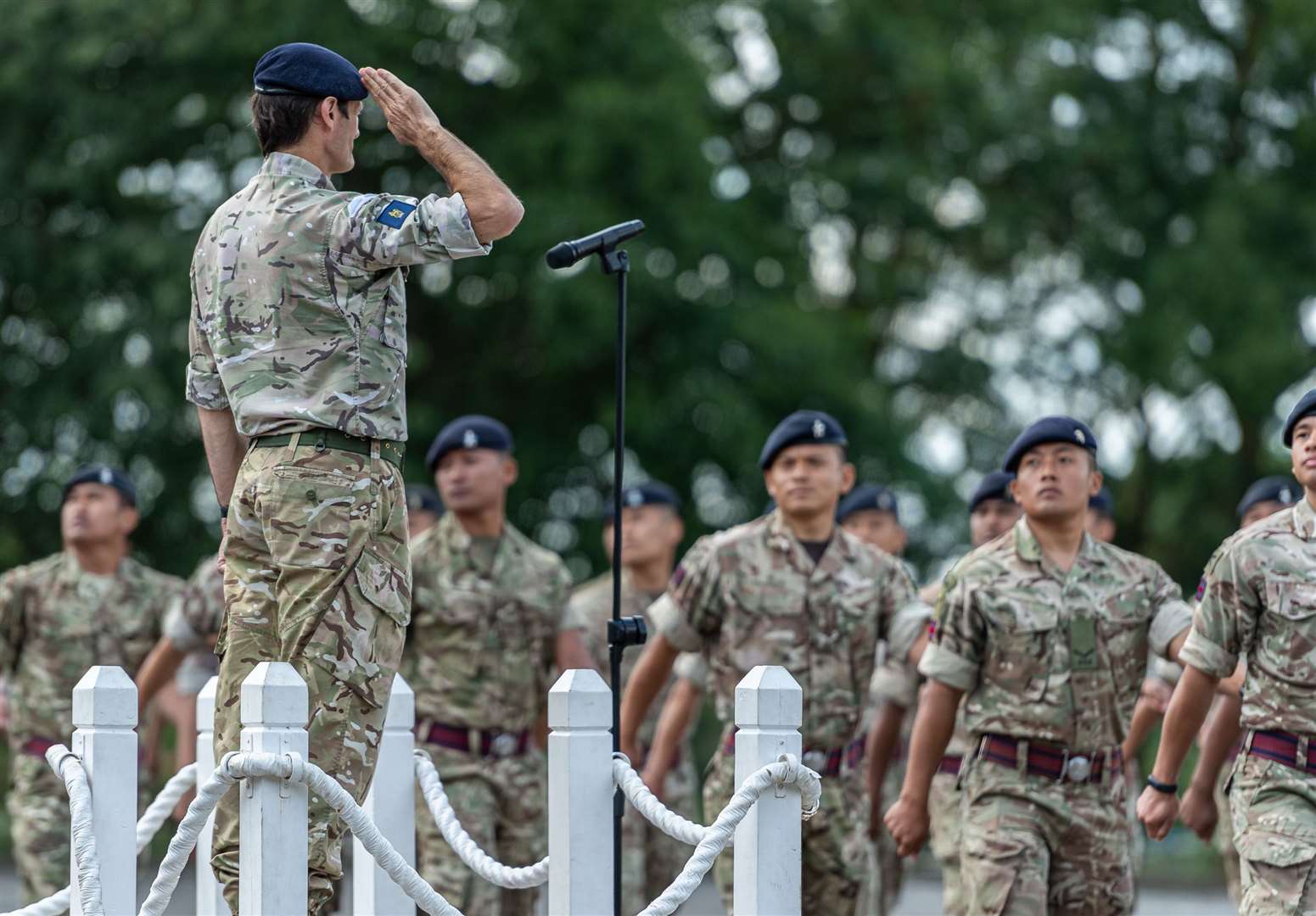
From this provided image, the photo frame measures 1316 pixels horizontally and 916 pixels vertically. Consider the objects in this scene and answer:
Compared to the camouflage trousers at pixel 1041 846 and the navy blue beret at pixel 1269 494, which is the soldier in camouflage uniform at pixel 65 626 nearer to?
the camouflage trousers at pixel 1041 846

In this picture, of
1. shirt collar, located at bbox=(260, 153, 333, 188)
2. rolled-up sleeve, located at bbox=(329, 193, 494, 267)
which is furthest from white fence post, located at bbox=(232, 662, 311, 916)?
shirt collar, located at bbox=(260, 153, 333, 188)

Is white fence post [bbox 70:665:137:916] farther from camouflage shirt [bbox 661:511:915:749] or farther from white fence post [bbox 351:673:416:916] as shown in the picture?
camouflage shirt [bbox 661:511:915:749]

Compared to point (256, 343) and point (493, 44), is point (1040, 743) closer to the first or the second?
point (256, 343)

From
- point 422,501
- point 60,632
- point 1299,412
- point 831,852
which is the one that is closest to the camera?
point 1299,412

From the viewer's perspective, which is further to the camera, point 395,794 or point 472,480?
point 472,480

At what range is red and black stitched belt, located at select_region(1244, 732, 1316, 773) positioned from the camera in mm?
7156

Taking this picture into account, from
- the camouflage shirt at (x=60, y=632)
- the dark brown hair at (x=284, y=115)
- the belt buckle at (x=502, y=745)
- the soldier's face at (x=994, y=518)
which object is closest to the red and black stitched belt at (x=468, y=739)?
the belt buckle at (x=502, y=745)

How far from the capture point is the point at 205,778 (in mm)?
7367

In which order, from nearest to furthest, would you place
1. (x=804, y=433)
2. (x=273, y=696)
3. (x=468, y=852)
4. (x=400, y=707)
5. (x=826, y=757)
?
(x=273, y=696)
(x=468, y=852)
(x=400, y=707)
(x=826, y=757)
(x=804, y=433)

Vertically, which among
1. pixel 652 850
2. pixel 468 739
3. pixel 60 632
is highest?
pixel 60 632

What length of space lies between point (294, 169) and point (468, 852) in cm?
218

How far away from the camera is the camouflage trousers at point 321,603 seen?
18.9 feet

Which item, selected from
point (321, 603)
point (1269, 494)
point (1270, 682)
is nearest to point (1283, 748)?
point (1270, 682)

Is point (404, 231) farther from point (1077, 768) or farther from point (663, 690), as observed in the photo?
point (663, 690)
